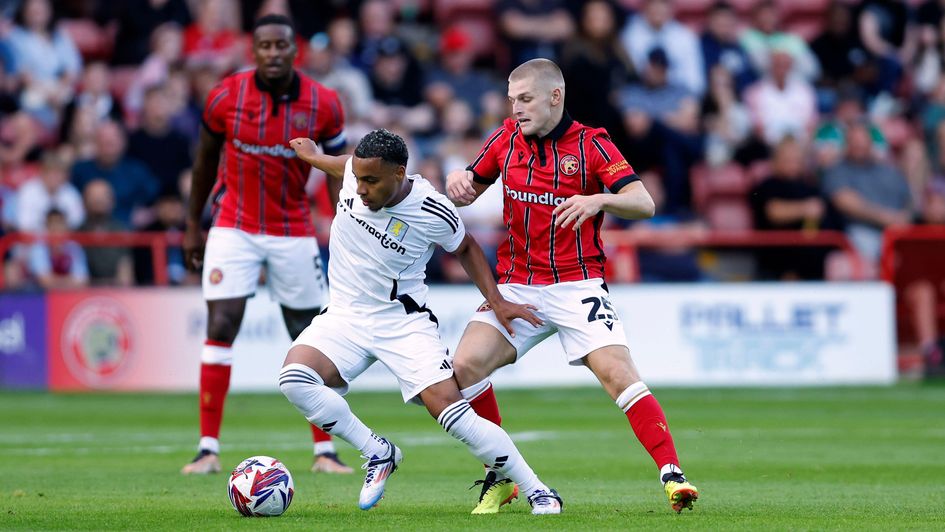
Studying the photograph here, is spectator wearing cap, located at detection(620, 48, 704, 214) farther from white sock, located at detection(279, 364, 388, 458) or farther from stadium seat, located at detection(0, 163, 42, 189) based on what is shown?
white sock, located at detection(279, 364, 388, 458)

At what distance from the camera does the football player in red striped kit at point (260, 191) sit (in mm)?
9648

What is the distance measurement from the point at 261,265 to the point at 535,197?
2875mm

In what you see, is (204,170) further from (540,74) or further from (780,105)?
(780,105)

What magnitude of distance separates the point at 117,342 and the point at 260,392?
5.42 feet

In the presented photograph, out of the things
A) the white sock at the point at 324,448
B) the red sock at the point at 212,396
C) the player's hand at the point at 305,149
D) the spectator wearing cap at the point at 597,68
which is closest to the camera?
the player's hand at the point at 305,149

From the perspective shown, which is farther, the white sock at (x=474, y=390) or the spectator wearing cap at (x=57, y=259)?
the spectator wearing cap at (x=57, y=259)

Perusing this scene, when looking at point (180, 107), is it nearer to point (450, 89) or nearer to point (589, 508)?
point (450, 89)

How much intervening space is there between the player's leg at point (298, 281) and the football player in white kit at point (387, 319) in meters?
2.13

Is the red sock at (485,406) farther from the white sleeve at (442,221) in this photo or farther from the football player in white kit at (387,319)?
the white sleeve at (442,221)

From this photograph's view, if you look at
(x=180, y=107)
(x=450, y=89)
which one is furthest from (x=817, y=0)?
(x=180, y=107)

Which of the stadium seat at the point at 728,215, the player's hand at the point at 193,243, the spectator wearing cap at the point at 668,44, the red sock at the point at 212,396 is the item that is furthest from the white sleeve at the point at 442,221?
the spectator wearing cap at the point at 668,44

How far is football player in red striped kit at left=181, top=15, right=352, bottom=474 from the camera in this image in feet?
31.7

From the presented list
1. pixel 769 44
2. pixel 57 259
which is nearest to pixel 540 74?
pixel 57 259

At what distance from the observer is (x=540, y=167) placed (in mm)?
7598
